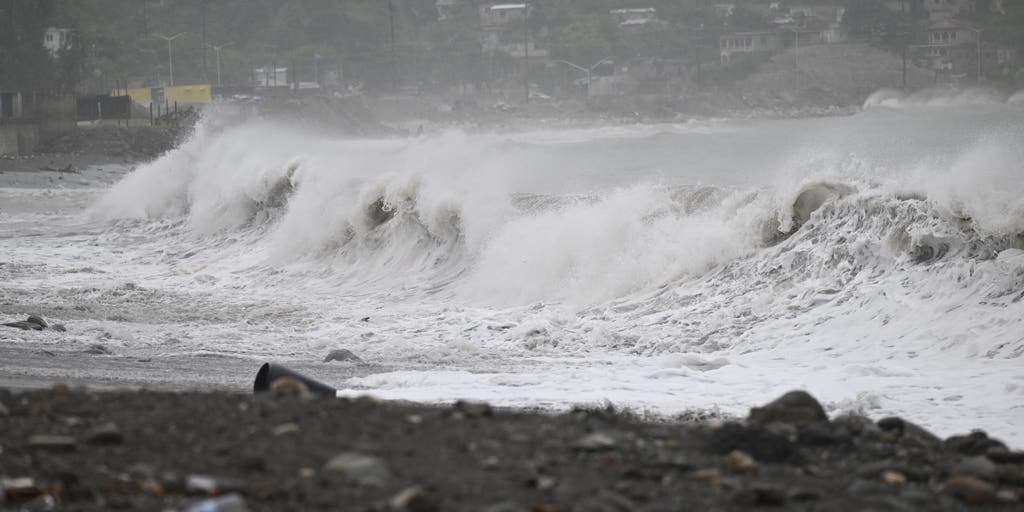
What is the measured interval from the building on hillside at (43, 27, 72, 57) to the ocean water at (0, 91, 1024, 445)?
59.3 meters

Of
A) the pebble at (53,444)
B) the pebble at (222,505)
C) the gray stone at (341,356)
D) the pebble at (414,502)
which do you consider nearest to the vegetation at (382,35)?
the gray stone at (341,356)

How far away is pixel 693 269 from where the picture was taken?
15.6 meters

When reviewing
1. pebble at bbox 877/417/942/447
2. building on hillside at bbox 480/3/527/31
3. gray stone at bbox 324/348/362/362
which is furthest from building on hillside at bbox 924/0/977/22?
pebble at bbox 877/417/942/447

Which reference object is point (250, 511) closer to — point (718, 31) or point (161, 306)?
point (161, 306)

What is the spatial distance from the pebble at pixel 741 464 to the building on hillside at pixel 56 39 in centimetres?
8321

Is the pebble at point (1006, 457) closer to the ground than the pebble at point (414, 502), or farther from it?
closer to the ground

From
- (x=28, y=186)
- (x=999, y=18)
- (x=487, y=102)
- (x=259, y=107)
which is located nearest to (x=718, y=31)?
(x=487, y=102)

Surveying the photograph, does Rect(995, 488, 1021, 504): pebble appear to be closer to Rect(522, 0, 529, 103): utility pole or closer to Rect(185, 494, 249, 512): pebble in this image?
Rect(185, 494, 249, 512): pebble

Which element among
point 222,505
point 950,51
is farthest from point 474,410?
point 950,51

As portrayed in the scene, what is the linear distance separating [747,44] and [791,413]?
4611 inches

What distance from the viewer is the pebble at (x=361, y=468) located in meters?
4.86

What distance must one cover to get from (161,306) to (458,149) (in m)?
11.5

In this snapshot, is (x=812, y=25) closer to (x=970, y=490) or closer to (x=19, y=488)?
(x=970, y=490)

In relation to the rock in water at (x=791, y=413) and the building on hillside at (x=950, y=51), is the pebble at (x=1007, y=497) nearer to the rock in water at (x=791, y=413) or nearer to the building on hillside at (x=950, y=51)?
the rock in water at (x=791, y=413)
